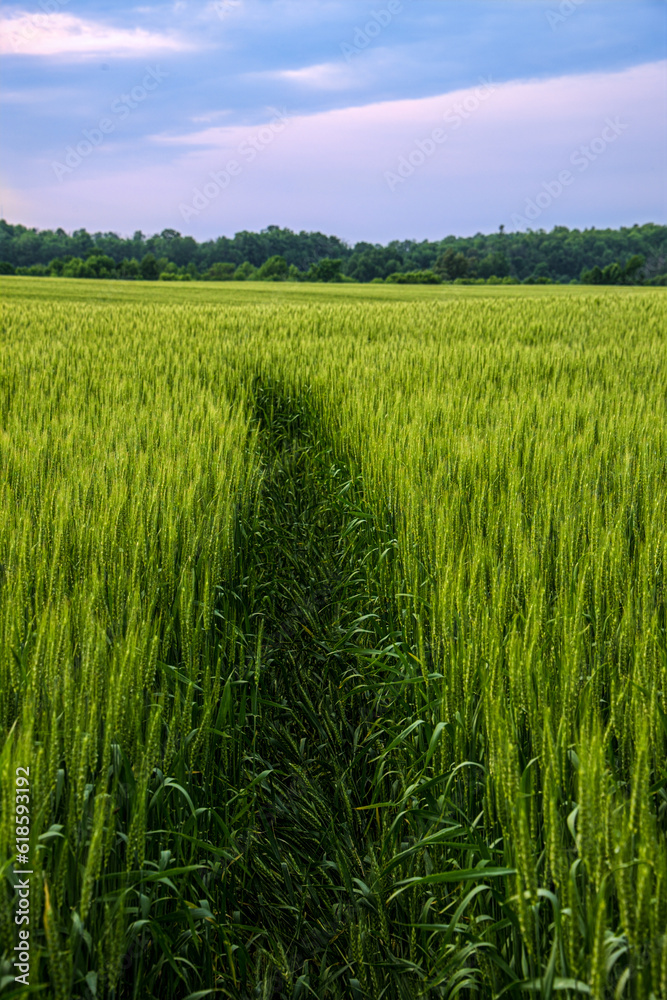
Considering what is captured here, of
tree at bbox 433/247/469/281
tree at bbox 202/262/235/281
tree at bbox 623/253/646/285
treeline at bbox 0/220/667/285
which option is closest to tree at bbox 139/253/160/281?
treeline at bbox 0/220/667/285

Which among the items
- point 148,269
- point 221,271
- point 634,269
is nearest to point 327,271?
point 221,271

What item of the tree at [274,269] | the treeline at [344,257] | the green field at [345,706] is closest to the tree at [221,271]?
the treeline at [344,257]

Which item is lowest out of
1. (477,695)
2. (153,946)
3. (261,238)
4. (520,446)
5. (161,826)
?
(153,946)

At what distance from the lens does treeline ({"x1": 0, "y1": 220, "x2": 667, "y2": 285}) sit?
55.2 metres

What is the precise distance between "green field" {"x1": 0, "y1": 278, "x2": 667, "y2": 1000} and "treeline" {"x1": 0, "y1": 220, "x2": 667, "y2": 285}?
5155cm

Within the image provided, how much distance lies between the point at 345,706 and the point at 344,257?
7111 centimetres

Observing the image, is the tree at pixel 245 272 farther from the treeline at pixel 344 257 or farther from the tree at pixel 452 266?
the tree at pixel 452 266

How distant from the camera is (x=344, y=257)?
69000 mm

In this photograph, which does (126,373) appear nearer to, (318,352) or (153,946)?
(318,352)

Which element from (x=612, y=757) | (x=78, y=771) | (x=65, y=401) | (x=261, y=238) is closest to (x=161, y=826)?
(x=78, y=771)

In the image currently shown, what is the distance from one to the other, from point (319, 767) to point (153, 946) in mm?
907

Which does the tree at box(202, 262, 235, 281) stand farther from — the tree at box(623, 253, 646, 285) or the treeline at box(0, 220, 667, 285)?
the tree at box(623, 253, 646, 285)

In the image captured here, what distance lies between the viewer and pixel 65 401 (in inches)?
153

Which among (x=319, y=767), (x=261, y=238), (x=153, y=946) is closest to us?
(x=153, y=946)
